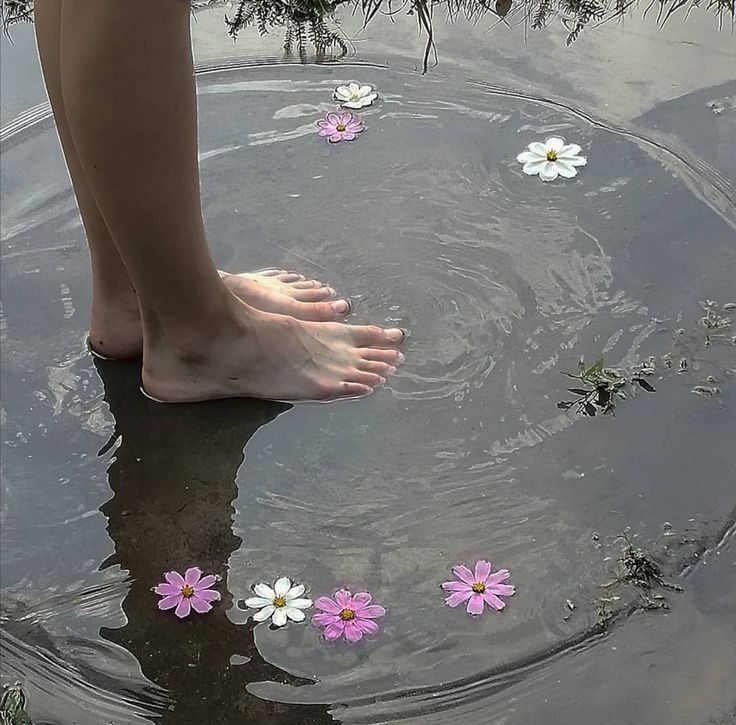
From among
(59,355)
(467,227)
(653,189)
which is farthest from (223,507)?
(653,189)

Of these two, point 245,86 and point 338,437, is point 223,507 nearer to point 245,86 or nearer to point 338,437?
point 338,437

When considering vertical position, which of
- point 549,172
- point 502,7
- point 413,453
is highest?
point 502,7

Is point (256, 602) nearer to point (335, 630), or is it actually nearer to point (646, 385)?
point (335, 630)

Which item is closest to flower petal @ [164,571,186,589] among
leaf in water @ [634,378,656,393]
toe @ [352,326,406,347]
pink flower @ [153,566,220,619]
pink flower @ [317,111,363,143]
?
pink flower @ [153,566,220,619]

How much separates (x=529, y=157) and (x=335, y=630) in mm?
1182

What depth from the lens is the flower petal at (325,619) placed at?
1.57 metres

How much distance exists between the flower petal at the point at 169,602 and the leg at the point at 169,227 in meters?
0.39

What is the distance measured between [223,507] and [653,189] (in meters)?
1.12

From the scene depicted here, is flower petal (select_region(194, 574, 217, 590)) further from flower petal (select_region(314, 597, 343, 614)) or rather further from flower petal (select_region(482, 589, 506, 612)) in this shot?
flower petal (select_region(482, 589, 506, 612))

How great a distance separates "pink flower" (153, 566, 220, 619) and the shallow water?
23 millimetres

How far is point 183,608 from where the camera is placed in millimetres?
1605

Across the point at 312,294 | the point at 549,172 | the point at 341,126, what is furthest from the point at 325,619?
the point at 341,126

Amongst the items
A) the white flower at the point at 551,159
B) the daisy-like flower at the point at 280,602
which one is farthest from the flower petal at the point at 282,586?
the white flower at the point at 551,159

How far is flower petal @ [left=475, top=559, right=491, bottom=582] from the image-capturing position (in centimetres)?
160
